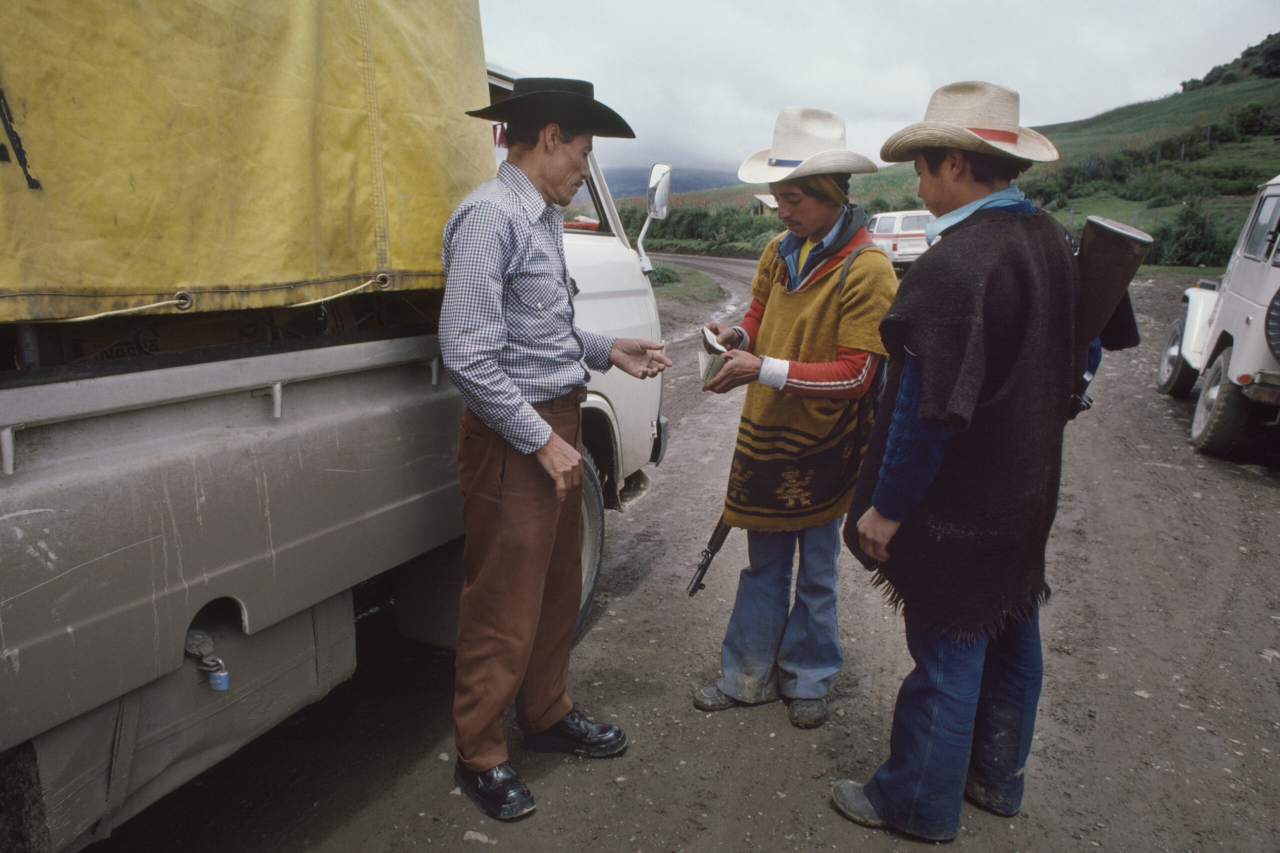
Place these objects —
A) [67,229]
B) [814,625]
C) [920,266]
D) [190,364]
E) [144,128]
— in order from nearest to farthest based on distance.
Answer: [67,229] → [144,128] → [190,364] → [920,266] → [814,625]

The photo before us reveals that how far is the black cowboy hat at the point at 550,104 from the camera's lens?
220 centimetres

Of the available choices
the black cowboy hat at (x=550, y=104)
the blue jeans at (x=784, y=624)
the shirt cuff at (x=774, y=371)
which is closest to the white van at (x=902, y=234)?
the blue jeans at (x=784, y=624)

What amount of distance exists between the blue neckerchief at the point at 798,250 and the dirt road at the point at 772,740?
1.63 m

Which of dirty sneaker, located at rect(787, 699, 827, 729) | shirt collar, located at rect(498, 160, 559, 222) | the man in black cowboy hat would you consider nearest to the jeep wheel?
dirty sneaker, located at rect(787, 699, 827, 729)

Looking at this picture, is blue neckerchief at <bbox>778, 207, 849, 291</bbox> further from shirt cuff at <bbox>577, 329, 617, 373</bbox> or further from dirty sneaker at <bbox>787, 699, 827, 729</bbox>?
dirty sneaker at <bbox>787, 699, 827, 729</bbox>

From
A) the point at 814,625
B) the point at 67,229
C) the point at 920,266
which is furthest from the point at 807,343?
the point at 67,229

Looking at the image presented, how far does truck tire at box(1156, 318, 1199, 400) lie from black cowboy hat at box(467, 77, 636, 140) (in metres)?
7.36

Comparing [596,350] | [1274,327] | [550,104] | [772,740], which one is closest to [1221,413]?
[1274,327]

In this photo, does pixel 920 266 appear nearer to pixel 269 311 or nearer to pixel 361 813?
pixel 269 311

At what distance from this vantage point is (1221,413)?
5824 millimetres

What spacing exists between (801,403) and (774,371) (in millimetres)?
223

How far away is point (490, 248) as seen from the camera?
2.04 metres

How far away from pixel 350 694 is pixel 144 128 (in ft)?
7.18

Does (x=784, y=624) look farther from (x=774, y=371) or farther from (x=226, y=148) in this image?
(x=226, y=148)
